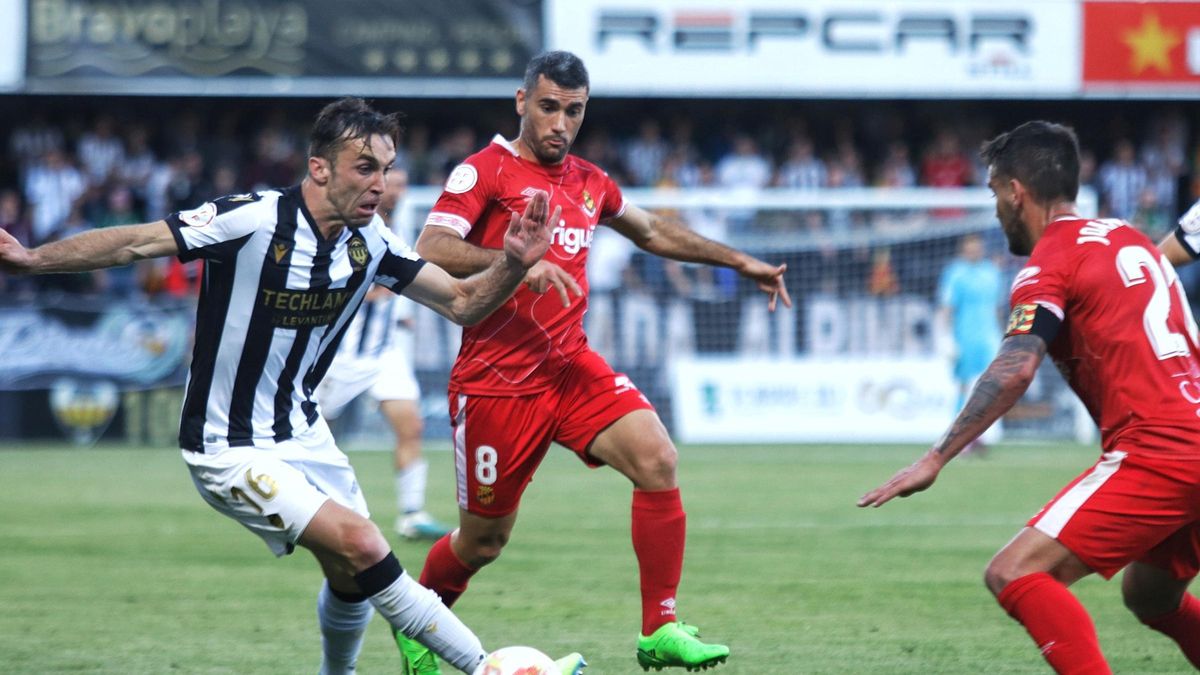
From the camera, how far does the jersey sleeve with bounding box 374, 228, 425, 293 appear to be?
229 inches

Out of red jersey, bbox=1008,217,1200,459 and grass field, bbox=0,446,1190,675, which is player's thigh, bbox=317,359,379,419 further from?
red jersey, bbox=1008,217,1200,459

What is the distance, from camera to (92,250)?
512 cm

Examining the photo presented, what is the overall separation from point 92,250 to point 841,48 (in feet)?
59.8

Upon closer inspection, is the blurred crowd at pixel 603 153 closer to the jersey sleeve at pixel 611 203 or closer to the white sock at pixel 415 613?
the jersey sleeve at pixel 611 203

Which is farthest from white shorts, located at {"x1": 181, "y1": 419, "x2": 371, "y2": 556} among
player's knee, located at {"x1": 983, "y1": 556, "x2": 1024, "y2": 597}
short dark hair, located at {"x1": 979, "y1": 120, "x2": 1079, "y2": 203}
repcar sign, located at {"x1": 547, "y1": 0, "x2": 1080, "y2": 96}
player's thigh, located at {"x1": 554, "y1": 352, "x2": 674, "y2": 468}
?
repcar sign, located at {"x1": 547, "y1": 0, "x2": 1080, "y2": 96}

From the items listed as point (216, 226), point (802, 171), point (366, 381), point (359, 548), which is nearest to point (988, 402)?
point (359, 548)

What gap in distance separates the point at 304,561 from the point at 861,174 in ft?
51.7

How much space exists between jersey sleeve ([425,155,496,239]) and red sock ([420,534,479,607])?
1.32 metres

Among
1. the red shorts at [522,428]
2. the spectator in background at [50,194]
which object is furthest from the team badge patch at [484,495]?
the spectator in background at [50,194]

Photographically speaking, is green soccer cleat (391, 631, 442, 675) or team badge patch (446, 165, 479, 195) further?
team badge patch (446, 165, 479, 195)

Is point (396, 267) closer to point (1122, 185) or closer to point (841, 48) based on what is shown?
point (841, 48)

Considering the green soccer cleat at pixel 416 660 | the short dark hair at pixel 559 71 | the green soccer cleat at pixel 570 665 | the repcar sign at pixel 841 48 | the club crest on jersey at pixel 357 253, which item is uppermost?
the repcar sign at pixel 841 48

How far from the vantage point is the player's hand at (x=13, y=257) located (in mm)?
5000

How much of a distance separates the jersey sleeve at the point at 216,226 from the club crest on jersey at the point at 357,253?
36 cm
